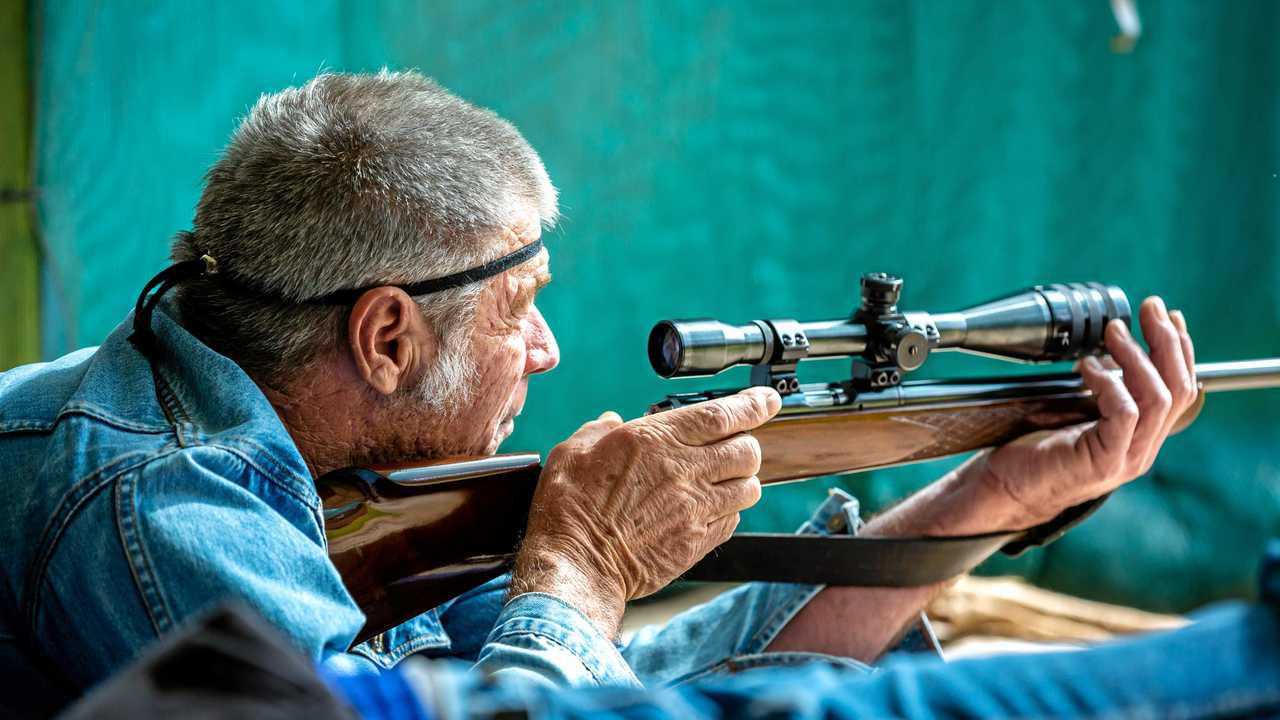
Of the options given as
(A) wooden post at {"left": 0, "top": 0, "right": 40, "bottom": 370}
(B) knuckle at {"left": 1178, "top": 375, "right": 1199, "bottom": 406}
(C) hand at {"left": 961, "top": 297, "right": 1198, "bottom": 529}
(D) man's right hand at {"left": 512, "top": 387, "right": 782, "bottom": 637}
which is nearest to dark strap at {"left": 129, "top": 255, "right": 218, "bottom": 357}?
(D) man's right hand at {"left": 512, "top": 387, "right": 782, "bottom": 637}

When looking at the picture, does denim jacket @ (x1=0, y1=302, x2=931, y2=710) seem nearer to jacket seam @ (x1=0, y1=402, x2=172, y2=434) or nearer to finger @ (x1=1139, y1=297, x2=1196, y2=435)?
jacket seam @ (x1=0, y1=402, x2=172, y2=434)

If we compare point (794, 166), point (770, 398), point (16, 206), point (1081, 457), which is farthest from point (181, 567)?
point (794, 166)

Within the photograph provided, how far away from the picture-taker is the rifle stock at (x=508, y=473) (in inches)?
58.3

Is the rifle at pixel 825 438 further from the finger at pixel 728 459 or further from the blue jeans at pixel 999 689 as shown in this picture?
the blue jeans at pixel 999 689

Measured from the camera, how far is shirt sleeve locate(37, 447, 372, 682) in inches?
47.1

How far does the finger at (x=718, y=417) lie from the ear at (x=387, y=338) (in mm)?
333

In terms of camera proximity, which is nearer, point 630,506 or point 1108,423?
point 630,506

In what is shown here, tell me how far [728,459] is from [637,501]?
161 millimetres

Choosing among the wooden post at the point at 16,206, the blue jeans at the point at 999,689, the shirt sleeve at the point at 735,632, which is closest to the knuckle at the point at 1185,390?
the shirt sleeve at the point at 735,632

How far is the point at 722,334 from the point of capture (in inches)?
70.2

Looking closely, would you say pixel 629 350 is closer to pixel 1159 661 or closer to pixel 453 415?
pixel 453 415

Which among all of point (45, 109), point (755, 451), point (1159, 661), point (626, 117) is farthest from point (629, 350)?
point (1159, 661)

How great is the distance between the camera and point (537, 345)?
185 centimetres

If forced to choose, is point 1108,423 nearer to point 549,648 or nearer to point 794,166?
point 549,648
